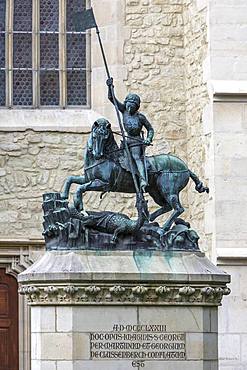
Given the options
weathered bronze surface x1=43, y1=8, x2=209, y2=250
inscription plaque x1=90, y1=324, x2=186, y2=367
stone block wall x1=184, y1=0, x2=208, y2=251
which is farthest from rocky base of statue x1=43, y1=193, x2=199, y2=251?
stone block wall x1=184, y1=0, x2=208, y2=251

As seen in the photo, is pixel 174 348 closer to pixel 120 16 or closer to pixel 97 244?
pixel 97 244

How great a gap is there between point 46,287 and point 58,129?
631 centimetres

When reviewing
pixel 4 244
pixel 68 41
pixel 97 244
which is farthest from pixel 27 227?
pixel 97 244

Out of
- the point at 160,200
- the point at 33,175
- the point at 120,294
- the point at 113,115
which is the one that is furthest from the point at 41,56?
the point at 120,294

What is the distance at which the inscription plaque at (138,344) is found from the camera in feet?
48.6

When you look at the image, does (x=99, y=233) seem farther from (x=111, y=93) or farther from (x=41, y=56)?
(x=41, y=56)

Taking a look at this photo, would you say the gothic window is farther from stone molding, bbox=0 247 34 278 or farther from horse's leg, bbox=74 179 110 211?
horse's leg, bbox=74 179 110 211

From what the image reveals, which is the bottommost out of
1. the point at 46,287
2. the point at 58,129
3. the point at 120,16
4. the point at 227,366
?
the point at 227,366

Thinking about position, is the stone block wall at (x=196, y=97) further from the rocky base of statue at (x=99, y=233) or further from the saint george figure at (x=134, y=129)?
the rocky base of statue at (x=99, y=233)

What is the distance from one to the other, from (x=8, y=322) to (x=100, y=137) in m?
5.91

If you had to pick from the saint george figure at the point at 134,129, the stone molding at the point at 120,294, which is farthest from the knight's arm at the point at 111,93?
the stone molding at the point at 120,294

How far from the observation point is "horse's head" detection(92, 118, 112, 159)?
51.0 feet

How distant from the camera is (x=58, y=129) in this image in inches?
821

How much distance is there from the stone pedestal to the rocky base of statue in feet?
0.41
